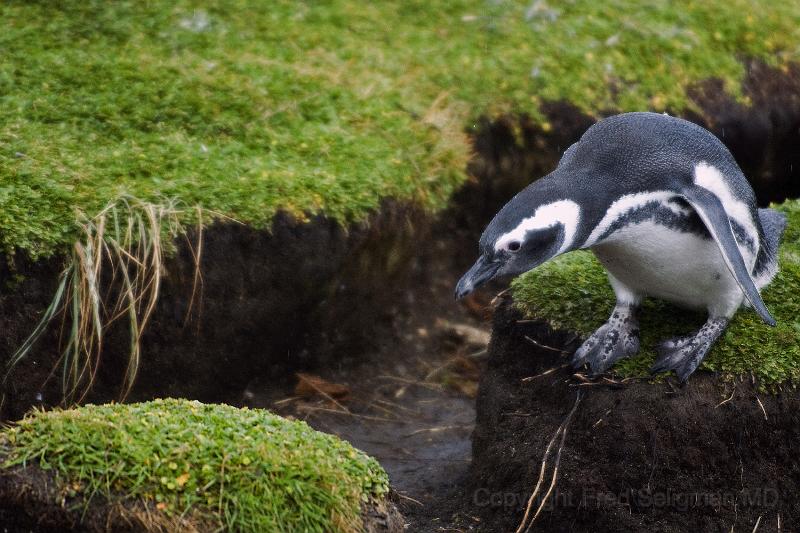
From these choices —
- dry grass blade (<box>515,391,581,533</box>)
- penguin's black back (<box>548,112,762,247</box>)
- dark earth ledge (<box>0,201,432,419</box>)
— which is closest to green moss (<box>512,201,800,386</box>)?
dry grass blade (<box>515,391,581,533</box>)

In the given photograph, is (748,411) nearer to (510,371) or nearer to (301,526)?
(510,371)

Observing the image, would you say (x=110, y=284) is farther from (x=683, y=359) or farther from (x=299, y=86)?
(x=683, y=359)

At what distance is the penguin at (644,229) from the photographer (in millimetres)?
3270

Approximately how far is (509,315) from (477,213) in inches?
75.8

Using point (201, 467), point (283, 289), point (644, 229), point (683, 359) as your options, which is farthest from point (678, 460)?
point (283, 289)

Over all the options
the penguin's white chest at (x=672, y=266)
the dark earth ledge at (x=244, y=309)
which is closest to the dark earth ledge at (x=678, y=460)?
the penguin's white chest at (x=672, y=266)

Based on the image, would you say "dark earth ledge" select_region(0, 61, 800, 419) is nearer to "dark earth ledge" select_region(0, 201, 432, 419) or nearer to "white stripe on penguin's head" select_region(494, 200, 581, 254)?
"dark earth ledge" select_region(0, 201, 432, 419)

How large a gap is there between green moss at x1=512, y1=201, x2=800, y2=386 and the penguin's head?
804 mm

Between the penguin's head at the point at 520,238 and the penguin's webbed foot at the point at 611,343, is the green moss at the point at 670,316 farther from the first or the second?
the penguin's head at the point at 520,238

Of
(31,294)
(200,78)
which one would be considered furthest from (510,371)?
(200,78)

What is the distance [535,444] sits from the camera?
404 centimetres

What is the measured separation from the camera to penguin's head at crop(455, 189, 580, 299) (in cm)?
321

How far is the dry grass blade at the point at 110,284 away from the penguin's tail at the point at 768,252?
7.23ft

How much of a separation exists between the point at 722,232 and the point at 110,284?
233cm
